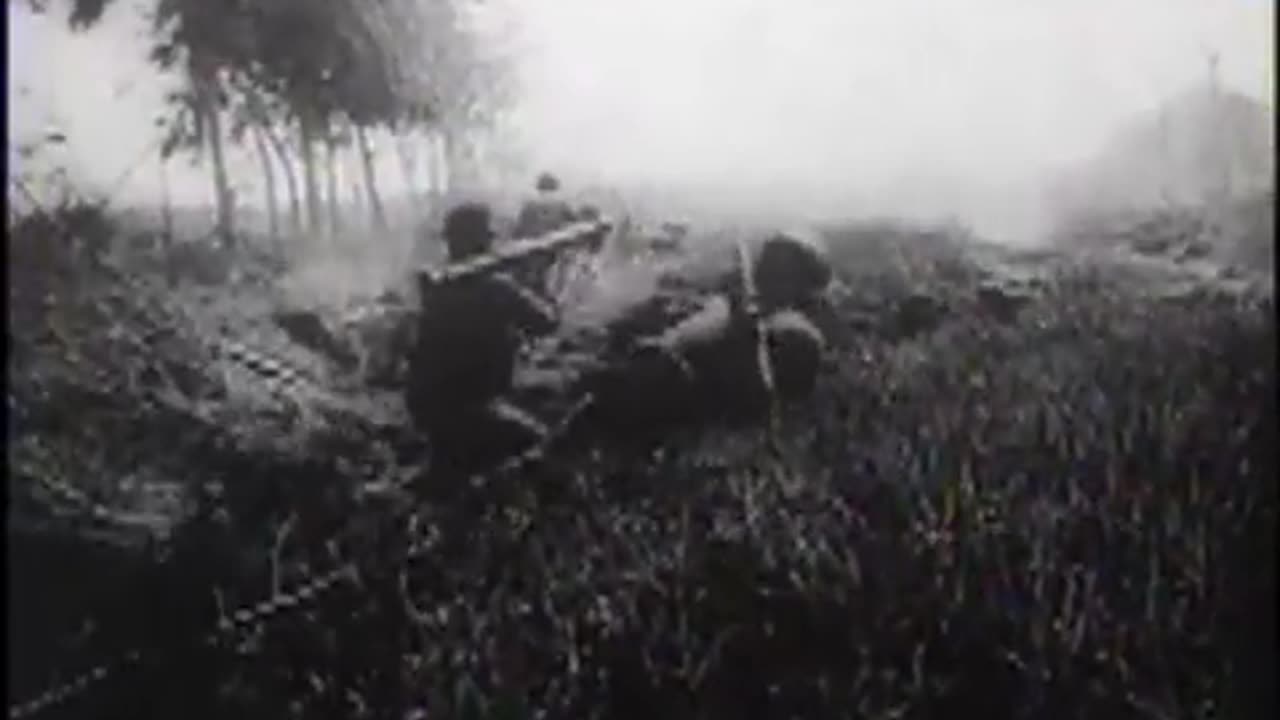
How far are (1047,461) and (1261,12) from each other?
1.11m

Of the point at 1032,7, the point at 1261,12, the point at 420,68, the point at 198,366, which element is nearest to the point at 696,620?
the point at 198,366

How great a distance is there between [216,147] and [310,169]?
0.60ft

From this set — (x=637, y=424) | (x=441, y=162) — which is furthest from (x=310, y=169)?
(x=637, y=424)

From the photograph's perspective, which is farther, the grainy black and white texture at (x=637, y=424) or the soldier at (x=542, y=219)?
the soldier at (x=542, y=219)

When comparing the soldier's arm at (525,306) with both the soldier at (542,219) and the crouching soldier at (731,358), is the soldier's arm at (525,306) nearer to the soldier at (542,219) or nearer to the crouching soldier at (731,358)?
the soldier at (542,219)

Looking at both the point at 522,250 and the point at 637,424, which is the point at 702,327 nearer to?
the point at 637,424

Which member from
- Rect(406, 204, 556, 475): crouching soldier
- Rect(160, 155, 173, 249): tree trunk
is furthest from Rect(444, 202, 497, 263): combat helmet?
Rect(160, 155, 173, 249): tree trunk

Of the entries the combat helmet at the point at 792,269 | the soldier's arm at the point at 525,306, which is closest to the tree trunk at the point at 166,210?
the soldier's arm at the point at 525,306

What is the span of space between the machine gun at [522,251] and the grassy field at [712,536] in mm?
287

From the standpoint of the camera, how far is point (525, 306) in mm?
2973

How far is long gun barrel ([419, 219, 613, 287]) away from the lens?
2.96 m

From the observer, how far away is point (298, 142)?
120 inches

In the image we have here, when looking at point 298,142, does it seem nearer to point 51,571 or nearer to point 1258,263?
point 51,571

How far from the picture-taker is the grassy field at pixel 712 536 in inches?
108
